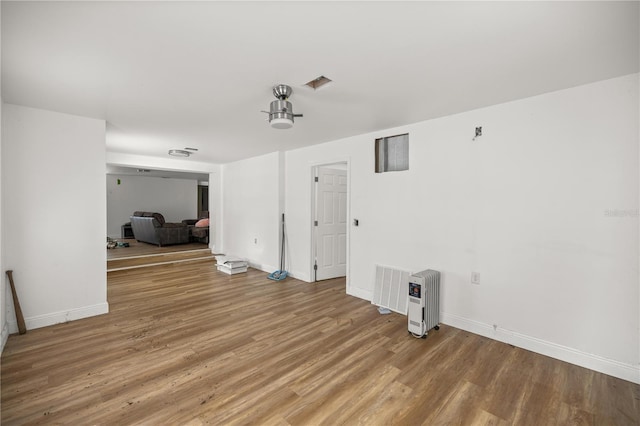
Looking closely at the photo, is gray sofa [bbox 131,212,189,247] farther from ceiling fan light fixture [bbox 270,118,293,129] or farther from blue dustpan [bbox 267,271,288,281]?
ceiling fan light fixture [bbox 270,118,293,129]

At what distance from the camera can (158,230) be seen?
26.2 ft

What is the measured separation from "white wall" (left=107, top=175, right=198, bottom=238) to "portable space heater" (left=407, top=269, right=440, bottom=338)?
10797 mm

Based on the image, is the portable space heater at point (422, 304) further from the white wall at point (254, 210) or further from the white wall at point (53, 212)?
the white wall at point (53, 212)

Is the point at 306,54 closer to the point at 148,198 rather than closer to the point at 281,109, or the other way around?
the point at 281,109

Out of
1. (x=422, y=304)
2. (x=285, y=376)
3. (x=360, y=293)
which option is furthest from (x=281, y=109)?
(x=360, y=293)

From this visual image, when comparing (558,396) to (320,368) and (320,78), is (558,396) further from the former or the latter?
(320,78)

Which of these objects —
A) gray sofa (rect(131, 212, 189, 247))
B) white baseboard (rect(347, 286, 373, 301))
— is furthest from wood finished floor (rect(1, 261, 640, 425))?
gray sofa (rect(131, 212, 189, 247))

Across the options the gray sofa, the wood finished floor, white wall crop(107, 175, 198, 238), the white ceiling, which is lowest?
the wood finished floor

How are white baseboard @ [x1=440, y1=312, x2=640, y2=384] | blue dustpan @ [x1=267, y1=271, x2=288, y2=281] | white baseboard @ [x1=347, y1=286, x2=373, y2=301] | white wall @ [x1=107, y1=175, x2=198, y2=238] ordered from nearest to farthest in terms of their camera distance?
1. white baseboard @ [x1=440, y1=312, x2=640, y2=384]
2. white baseboard @ [x1=347, y1=286, x2=373, y2=301]
3. blue dustpan @ [x1=267, y1=271, x2=288, y2=281]
4. white wall @ [x1=107, y1=175, x2=198, y2=238]

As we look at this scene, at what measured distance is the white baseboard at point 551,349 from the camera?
217 cm

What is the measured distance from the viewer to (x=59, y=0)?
4.60 feet

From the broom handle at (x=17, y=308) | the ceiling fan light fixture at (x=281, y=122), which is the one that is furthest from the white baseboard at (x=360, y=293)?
the broom handle at (x=17, y=308)

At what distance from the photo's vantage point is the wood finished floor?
1.79m

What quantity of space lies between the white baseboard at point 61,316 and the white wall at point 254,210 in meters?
2.69
